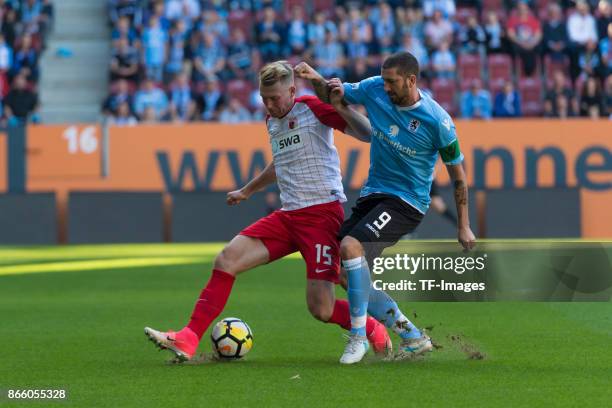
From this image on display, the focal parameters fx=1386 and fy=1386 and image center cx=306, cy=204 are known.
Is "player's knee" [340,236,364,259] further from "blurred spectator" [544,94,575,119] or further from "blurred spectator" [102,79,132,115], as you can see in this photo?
"blurred spectator" [102,79,132,115]

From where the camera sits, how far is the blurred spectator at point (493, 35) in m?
27.7

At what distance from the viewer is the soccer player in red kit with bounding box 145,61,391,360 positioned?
9.12m

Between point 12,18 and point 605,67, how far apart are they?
1205cm

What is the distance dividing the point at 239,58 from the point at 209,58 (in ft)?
1.96

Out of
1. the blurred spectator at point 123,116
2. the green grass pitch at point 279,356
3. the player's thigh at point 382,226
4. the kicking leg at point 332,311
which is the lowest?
the green grass pitch at point 279,356

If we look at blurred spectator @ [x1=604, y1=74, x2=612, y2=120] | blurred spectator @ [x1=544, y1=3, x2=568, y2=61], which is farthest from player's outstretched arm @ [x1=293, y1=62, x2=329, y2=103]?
blurred spectator @ [x1=544, y1=3, x2=568, y2=61]

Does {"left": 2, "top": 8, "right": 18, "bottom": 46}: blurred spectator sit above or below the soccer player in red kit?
above

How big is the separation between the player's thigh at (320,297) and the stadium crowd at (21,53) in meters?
17.6

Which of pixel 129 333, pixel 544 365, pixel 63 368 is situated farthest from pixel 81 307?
pixel 544 365

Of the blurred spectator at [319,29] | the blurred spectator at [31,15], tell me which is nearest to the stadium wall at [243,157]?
the blurred spectator at [319,29]

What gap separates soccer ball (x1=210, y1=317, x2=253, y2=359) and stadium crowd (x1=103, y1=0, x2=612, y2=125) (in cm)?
1734

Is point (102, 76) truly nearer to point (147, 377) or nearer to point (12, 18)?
point (12, 18)

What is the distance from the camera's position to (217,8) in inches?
1136

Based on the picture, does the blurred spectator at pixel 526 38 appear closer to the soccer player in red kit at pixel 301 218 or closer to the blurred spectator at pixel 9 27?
the blurred spectator at pixel 9 27
